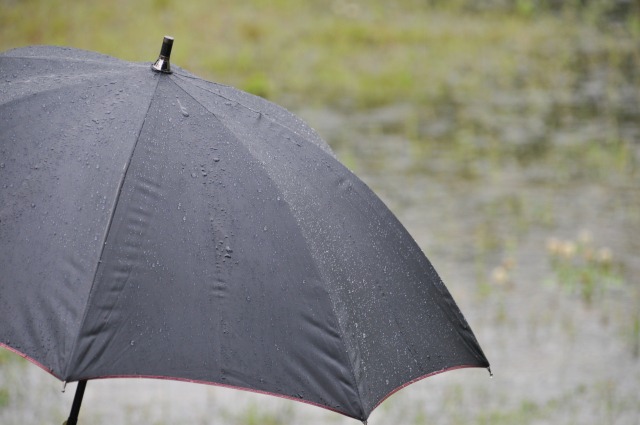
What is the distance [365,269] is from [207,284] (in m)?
0.35

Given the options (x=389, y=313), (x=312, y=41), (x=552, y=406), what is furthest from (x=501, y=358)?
(x=312, y=41)

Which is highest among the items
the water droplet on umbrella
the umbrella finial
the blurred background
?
the blurred background

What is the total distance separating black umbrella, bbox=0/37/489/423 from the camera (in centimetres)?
165

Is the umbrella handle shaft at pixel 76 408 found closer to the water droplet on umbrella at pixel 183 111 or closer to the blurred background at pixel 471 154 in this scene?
the water droplet on umbrella at pixel 183 111

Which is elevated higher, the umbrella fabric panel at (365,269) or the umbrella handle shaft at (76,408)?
the umbrella fabric panel at (365,269)

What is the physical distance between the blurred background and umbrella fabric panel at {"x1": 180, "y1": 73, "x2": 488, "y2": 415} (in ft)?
6.40

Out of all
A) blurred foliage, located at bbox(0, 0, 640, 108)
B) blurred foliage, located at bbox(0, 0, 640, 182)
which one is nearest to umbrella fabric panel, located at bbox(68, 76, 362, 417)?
blurred foliage, located at bbox(0, 0, 640, 182)

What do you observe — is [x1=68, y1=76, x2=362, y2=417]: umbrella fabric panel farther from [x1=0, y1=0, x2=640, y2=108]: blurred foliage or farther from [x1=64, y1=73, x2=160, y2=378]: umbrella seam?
[x1=0, y1=0, x2=640, y2=108]: blurred foliage

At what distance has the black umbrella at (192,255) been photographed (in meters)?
1.65

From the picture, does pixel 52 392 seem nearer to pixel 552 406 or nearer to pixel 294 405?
pixel 294 405

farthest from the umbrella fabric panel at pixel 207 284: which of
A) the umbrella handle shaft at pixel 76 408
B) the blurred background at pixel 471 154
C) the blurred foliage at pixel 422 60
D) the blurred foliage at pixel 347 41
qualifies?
the blurred foliage at pixel 347 41

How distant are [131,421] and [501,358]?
174cm

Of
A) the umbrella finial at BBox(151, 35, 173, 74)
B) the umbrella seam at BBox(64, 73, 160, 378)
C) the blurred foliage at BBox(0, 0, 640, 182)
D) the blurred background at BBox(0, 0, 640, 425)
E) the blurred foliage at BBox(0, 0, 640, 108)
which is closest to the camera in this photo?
the umbrella seam at BBox(64, 73, 160, 378)

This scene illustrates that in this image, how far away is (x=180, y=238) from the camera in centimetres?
173
